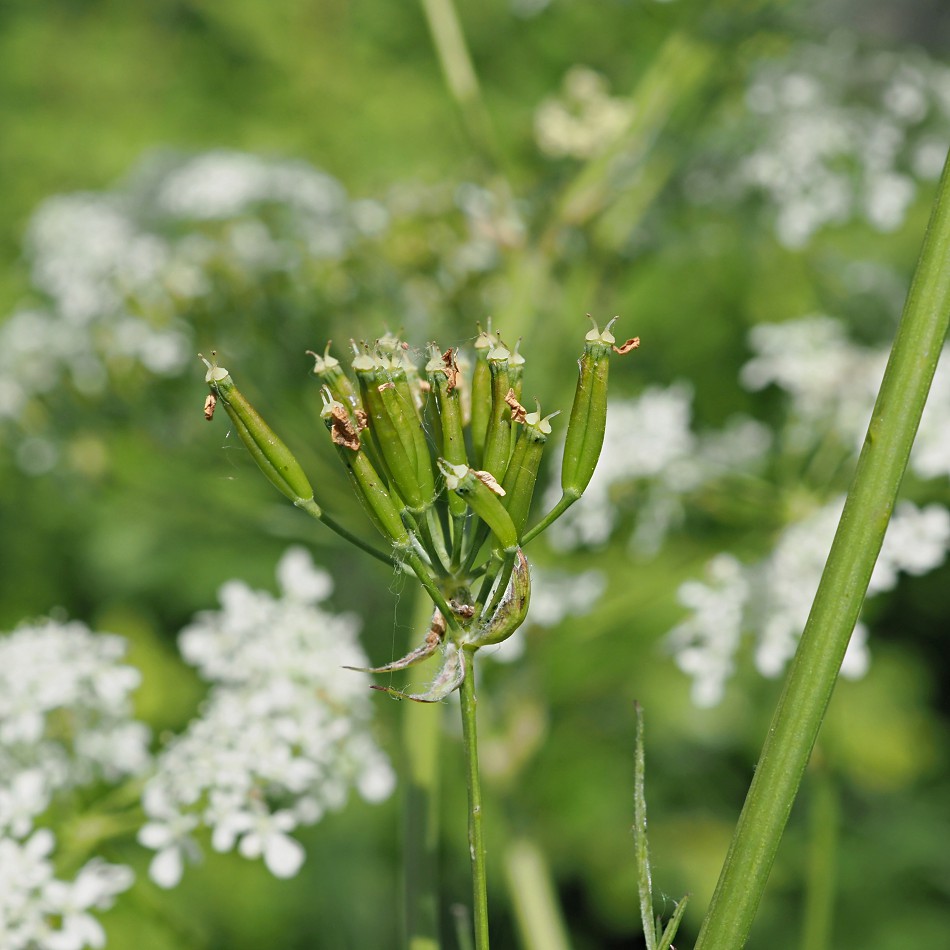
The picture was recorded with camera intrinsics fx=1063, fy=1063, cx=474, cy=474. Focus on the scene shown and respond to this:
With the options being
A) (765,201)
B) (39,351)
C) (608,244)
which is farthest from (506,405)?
(39,351)

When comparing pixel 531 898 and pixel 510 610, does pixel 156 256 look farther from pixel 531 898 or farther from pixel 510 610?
pixel 510 610

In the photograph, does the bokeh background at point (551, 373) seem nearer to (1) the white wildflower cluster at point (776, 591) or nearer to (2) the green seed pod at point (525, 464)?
(1) the white wildflower cluster at point (776, 591)

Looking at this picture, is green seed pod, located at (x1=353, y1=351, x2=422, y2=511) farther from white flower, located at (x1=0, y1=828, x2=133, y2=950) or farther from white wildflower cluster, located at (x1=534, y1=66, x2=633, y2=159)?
white wildflower cluster, located at (x1=534, y1=66, x2=633, y2=159)

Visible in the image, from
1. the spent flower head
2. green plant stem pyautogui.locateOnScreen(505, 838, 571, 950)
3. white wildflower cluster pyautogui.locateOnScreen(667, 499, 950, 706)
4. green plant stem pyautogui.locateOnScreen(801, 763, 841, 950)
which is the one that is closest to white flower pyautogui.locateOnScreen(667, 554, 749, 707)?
white wildflower cluster pyautogui.locateOnScreen(667, 499, 950, 706)

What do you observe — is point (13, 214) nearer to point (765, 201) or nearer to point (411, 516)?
point (765, 201)

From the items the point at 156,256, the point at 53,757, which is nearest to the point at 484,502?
the point at 53,757
